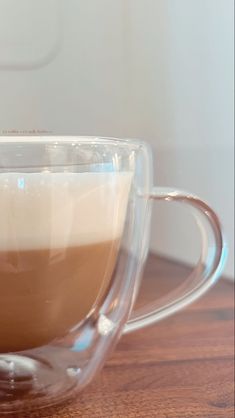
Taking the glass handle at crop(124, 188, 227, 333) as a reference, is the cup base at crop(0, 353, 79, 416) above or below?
below

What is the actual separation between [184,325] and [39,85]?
0.90 ft

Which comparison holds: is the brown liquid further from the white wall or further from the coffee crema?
the white wall

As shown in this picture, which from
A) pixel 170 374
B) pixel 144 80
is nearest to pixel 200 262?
pixel 170 374

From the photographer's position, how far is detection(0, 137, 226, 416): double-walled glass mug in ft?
1.42

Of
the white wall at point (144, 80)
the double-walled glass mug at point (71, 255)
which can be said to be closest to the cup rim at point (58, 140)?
the double-walled glass mug at point (71, 255)

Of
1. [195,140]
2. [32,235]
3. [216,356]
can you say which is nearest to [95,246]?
[32,235]

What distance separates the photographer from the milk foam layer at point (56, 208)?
0.42 metres

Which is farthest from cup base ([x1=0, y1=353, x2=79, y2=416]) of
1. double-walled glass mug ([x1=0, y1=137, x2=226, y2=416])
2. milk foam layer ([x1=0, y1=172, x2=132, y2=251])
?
milk foam layer ([x1=0, y1=172, x2=132, y2=251])

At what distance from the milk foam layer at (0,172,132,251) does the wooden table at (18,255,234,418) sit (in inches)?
4.5

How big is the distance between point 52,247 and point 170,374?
15 cm

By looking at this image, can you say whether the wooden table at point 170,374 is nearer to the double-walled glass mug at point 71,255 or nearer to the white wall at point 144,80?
the double-walled glass mug at point 71,255

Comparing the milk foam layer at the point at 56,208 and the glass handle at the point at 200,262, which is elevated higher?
the milk foam layer at the point at 56,208

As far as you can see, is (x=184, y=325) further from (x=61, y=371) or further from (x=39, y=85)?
(x=39, y=85)

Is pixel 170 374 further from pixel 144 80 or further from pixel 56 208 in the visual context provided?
pixel 144 80
